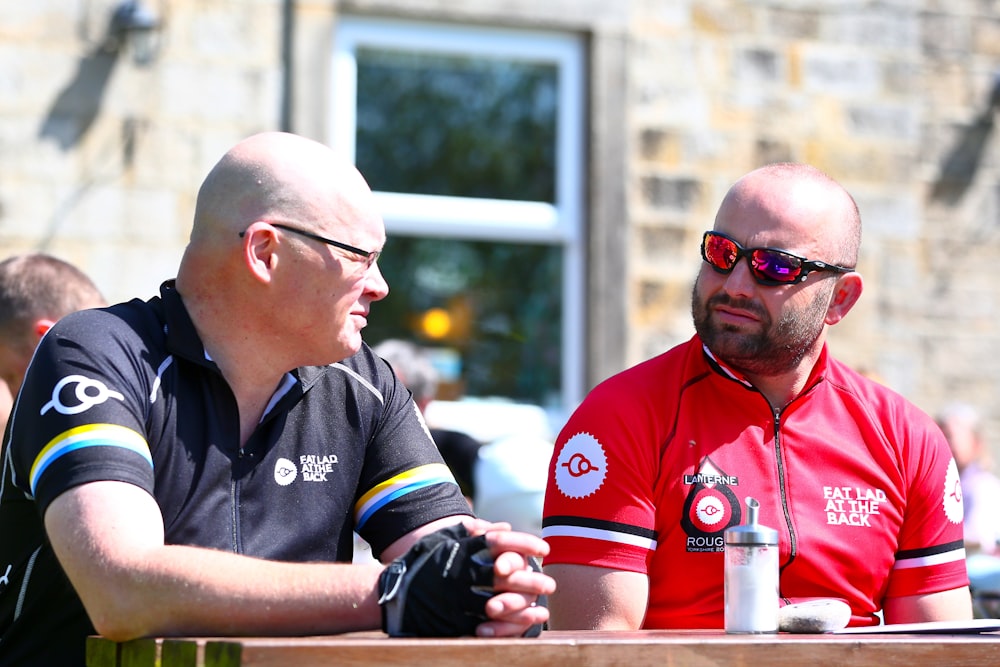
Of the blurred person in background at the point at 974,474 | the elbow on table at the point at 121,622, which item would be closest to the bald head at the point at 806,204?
the elbow on table at the point at 121,622

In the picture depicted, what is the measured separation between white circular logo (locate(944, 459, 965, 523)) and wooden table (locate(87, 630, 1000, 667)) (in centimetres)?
112

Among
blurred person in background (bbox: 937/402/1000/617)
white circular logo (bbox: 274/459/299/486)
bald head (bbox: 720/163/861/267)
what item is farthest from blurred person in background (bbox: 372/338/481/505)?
white circular logo (bbox: 274/459/299/486)

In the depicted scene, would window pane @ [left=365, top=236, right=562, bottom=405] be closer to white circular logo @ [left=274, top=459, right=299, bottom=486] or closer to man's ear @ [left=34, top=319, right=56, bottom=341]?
man's ear @ [left=34, top=319, right=56, bottom=341]

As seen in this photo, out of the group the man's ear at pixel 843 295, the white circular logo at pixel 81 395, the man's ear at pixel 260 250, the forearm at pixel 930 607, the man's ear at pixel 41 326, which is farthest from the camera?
the man's ear at pixel 41 326

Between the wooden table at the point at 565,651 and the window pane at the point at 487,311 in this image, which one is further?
the window pane at the point at 487,311

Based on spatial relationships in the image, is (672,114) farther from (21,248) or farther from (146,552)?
(146,552)

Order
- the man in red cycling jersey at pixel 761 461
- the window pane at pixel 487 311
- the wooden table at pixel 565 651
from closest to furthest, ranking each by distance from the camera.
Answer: the wooden table at pixel 565 651
the man in red cycling jersey at pixel 761 461
the window pane at pixel 487 311

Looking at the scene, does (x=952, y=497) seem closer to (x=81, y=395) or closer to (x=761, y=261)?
(x=761, y=261)

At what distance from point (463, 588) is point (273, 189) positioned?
0.92 meters

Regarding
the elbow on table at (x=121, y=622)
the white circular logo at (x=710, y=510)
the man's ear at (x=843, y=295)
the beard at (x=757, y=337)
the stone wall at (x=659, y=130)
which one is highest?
the stone wall at (x=659, y=130)

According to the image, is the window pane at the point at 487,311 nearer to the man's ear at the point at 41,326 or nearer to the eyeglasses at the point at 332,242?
the man's ear at the point at 41,326

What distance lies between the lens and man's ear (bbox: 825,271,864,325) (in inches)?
140

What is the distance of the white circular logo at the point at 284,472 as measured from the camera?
8.75 feet

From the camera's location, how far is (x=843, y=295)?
11.8 ft
